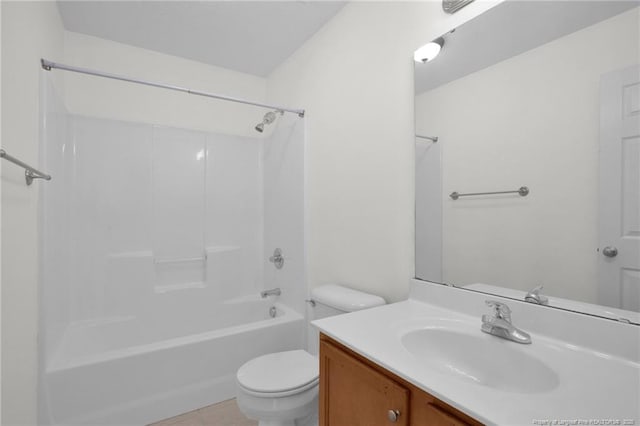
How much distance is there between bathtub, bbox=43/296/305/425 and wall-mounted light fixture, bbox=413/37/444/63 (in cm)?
176

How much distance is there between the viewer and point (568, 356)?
32.6 inches

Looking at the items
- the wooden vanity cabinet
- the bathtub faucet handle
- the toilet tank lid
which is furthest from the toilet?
the bathtub faucet handle

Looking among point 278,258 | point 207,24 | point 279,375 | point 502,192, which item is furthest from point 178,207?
point 502,192

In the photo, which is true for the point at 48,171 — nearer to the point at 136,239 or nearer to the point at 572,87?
the point at 136,239

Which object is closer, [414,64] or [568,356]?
[568,356]

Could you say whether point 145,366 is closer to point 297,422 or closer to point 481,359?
point 297,422

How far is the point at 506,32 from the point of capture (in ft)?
3.58

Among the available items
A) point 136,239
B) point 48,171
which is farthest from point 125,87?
point 136,239

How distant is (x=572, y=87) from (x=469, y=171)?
0.41 metres

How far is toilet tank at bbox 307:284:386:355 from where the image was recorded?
144 cm

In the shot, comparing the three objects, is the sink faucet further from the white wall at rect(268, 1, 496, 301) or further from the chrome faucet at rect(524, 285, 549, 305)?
the white wall at rect(268, 1, 496, 301)

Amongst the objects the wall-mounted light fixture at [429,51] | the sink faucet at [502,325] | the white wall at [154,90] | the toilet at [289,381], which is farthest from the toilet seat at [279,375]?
the white wall at [154,90]

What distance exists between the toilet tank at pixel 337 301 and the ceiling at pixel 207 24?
67.4 inches

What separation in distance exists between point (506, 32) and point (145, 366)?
2301 millimetres
